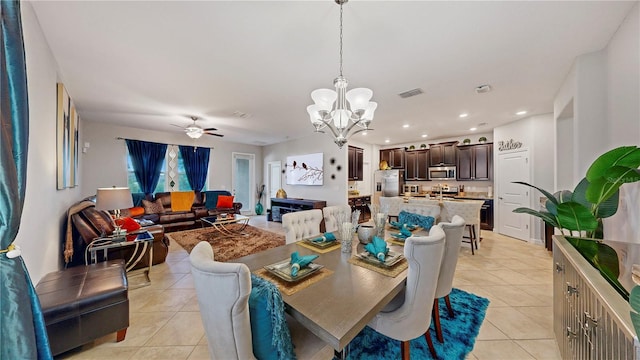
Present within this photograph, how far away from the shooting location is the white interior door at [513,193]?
4.65 metres

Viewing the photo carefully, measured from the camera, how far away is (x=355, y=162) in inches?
253

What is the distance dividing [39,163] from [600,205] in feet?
14.5

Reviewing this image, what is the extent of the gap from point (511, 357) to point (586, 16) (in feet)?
9.11

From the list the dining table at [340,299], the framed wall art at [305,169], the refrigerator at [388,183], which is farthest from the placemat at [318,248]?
the refrigerator at [388,183]

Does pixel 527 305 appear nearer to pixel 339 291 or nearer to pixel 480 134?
pixel 339 291

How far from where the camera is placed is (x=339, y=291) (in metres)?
1.18

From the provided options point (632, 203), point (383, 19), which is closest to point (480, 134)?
point (632, 203)

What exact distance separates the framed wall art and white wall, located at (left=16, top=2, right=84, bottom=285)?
195 inches

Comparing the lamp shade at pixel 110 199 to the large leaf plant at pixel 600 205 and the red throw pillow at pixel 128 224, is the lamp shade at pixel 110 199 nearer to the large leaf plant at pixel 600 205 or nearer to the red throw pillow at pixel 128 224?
the red throw pillow at pixel 128 224

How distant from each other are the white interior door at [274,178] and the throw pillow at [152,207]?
347cm

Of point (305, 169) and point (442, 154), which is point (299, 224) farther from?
point (442, 154)

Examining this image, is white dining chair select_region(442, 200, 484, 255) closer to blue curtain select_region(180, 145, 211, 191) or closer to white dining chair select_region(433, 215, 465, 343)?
white dining chair select_region(433, 215, 465, 343)

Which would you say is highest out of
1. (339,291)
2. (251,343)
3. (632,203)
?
(632,203)

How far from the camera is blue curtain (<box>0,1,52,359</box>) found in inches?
36.0
